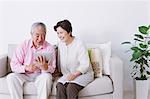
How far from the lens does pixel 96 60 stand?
3357mm

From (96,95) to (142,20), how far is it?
4.66 ft

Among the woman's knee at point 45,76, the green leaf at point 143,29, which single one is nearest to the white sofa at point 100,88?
the woman's knee at point 45,76

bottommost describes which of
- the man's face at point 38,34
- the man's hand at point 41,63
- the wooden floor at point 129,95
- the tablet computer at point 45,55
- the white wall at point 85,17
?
the wooden floor at point 129,95

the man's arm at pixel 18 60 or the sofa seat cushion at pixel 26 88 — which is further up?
the man's arm at pixel 18 60

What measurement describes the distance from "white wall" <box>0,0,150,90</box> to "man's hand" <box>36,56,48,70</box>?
851 millimetres

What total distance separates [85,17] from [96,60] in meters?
0.80

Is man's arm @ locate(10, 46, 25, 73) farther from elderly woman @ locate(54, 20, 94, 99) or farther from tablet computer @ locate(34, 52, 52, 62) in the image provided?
elderly woman @ locate(54, 20, 94, 99)

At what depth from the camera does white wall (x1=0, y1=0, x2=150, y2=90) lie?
3908mm

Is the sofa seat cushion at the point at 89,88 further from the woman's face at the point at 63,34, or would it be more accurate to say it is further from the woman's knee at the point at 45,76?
the woman's face at the point at 63,34

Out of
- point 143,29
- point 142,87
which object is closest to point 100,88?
point 142,87

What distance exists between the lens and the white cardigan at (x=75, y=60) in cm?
311

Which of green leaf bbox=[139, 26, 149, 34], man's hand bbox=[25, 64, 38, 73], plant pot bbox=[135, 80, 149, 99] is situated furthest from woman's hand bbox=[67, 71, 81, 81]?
green leaf bbox=[139, 26, 149, 34]

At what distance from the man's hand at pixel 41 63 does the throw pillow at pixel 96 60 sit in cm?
56

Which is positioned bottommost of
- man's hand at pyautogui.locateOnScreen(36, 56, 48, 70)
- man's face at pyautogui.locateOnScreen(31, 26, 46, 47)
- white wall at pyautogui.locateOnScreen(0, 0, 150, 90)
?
man's hand at pyautogui.locateOnScreen(36, 56, 48, 70)
